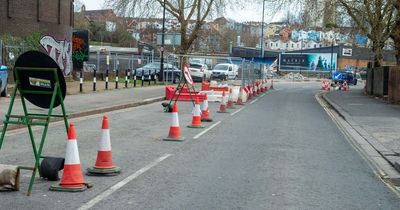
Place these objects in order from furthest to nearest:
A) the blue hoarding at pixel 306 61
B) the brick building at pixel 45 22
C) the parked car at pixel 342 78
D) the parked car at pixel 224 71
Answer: the blue hoarding at pixel 306 61 → the parked car at pixel 342 78 → the parked car at pixel 224 71 → the brick building at pixel 45 22

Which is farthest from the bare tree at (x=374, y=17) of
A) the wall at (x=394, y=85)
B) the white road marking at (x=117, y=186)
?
the white road marking at (x=117, y=186)

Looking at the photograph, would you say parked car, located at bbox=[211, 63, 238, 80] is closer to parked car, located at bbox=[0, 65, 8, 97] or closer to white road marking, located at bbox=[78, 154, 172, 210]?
parked car, located at bbox=[0, 65, 8, 97]

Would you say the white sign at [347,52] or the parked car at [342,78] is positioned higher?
the white sign at [347,52]

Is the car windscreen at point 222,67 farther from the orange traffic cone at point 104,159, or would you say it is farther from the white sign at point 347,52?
the white sign at point 347,52

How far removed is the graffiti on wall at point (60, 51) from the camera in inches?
1310

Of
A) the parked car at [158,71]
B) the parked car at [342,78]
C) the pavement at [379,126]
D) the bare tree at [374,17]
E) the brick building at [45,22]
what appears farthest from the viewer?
the parked car at [342,78]

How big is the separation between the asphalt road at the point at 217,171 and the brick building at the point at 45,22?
637 inches

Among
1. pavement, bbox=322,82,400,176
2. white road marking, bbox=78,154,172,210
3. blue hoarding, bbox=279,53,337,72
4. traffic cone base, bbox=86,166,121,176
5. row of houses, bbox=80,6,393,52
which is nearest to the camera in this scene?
white road marking, bbox=78,154,172,210

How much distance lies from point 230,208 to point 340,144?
7.00 meters

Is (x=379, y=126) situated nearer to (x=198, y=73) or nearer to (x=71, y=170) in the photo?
(x=71, y=170)

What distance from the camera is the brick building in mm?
29380

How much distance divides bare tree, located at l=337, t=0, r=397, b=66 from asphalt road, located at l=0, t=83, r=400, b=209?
18164 mm

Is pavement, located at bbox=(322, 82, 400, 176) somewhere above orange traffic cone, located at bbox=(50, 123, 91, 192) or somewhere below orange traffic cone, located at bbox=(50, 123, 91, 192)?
below

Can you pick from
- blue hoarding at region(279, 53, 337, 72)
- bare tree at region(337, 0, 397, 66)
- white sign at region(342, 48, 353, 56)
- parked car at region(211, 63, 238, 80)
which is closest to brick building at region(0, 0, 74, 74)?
bare tree at region(337, 0, 397, 66)
